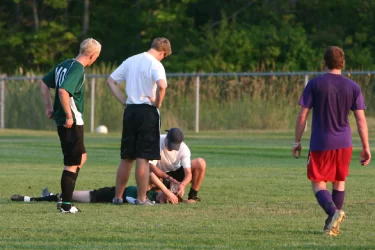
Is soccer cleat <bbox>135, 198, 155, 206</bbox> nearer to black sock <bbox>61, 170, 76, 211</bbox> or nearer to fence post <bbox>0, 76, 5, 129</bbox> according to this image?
black sock <bbox>61, 170, 76, 211</bbox>

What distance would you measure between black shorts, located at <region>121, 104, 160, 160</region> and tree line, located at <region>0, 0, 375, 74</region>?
32.6 metres

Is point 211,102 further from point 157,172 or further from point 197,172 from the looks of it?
point 157,172

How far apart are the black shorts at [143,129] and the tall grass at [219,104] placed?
22922mm

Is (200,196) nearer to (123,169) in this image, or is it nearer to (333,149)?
(123,169)

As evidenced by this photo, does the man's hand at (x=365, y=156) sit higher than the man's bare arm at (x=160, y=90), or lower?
lower

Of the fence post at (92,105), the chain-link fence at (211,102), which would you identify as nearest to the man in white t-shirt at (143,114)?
the chain-link fence at (211,102)

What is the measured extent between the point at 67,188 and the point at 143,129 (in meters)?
1.19

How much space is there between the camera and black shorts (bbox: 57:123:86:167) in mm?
11352

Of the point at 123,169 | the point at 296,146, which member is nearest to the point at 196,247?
the point at 296,146

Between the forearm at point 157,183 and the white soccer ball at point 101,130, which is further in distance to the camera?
the white soccer ball at point 101,130

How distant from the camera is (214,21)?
53.2 meters

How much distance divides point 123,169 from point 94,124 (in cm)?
2362

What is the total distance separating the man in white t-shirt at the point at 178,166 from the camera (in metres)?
12.5

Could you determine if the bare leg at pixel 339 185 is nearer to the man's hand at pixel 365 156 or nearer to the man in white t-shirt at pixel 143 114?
the man's hand at pixel 365 156
